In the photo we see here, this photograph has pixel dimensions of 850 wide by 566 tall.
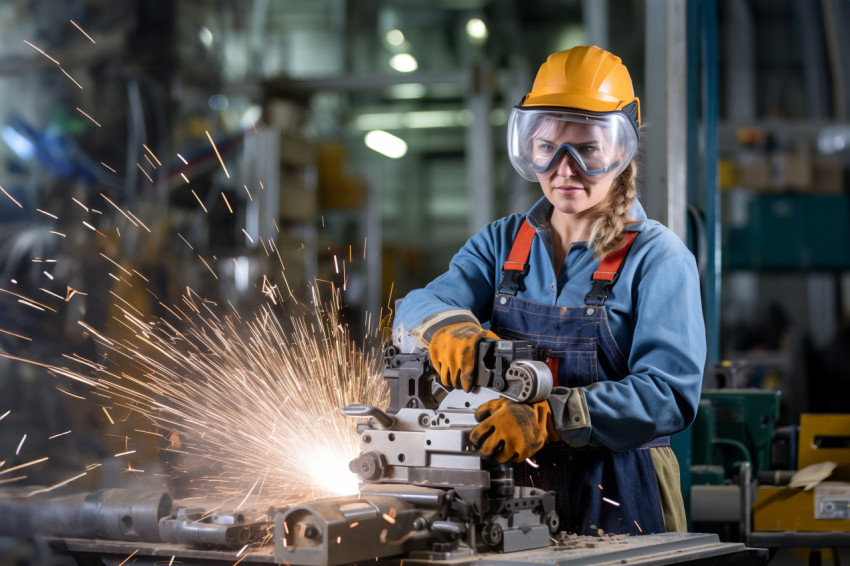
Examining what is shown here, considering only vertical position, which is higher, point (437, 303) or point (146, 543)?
point (437, 303)

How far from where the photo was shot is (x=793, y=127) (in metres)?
10.7

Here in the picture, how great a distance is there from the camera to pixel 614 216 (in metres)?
2.60

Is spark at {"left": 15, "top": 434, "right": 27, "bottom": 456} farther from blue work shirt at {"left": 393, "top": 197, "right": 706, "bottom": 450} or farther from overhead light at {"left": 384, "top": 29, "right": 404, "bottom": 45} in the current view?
overhead light at {"left": 384, "top": 29, "right": 404, "bottom": 45}

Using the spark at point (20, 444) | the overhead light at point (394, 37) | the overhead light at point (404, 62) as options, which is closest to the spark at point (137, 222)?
the spark at point (20, 444)

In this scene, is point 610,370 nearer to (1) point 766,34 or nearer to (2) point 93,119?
(2) point 93,119

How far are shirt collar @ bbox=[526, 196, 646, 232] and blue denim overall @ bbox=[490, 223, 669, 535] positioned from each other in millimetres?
135

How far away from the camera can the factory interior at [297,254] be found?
2.87 metres

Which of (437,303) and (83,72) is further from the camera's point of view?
(83,72)

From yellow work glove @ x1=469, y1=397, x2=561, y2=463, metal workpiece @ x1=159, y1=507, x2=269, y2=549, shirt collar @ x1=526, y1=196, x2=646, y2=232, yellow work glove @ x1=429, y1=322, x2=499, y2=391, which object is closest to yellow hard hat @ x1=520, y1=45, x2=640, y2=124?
shirt collar @ x1=526, y1=196, x2=646, y2=232

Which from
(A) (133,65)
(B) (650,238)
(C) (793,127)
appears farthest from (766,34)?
(B) (650,238)

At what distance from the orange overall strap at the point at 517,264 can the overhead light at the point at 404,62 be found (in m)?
15.1

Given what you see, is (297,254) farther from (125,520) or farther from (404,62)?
(404,62)

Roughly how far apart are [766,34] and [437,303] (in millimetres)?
14971

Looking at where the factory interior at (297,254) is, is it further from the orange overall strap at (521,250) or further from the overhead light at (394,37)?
the orange overall strap at (521,250)
